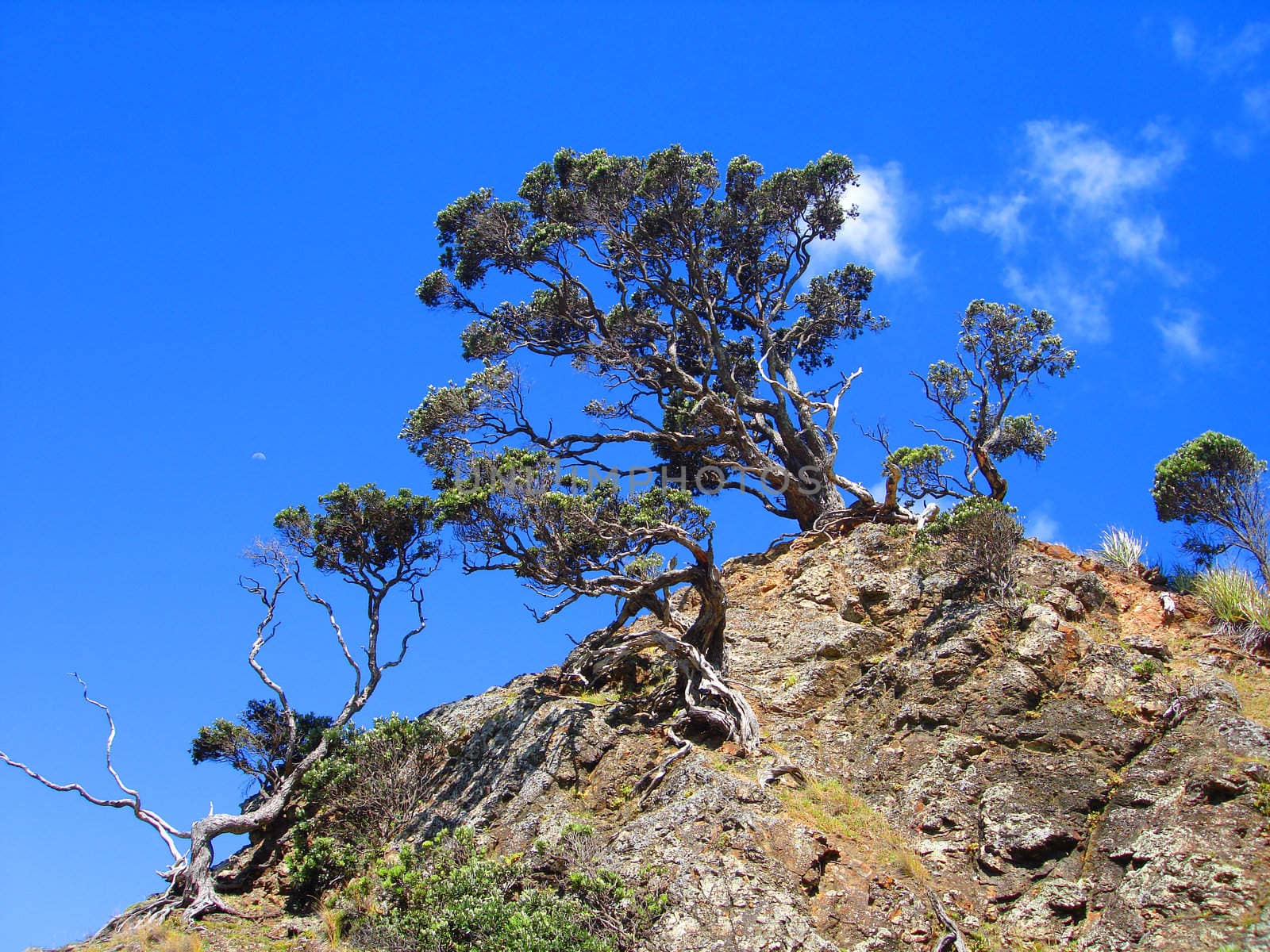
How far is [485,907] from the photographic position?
16.0 m

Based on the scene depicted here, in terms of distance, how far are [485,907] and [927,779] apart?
8.02 meters

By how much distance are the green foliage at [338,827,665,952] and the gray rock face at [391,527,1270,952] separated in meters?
0.73

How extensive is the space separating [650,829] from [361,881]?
5.37 metres

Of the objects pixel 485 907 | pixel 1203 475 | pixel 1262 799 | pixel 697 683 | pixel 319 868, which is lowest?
pixel 1262 799

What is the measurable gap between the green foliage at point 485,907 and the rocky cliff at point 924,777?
71 centimetres

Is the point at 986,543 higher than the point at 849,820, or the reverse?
the point at 986,543

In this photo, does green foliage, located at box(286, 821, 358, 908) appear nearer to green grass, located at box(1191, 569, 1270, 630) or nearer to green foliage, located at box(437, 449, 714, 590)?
green foliage, located at box(437, 449, 714, 590)

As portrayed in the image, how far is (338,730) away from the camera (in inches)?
918

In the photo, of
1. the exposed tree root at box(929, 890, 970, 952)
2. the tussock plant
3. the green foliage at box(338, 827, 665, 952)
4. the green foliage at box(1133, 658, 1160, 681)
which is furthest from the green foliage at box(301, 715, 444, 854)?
the tussock plant

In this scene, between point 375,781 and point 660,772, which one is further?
point 375,781

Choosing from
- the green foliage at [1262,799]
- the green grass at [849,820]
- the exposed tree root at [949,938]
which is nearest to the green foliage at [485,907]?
the green grass at [849,820]

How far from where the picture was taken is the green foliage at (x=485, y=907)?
50.0ft

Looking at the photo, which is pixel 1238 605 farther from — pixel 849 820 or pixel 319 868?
pixel 319 868

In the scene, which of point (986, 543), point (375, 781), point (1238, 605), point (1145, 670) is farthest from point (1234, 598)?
point (375, 781)
